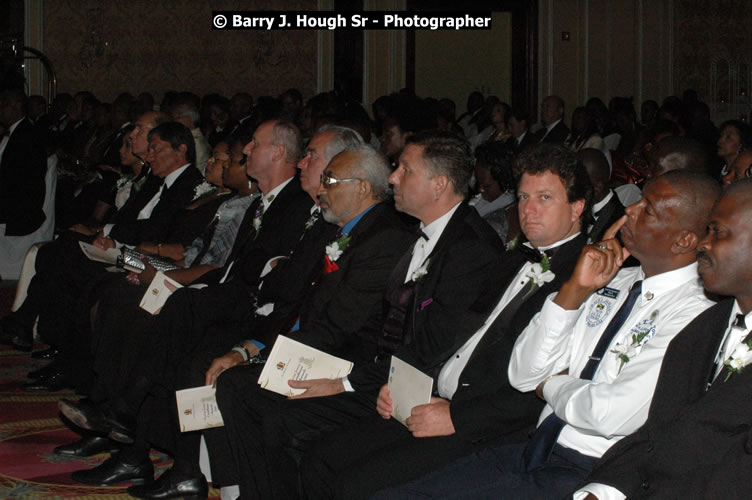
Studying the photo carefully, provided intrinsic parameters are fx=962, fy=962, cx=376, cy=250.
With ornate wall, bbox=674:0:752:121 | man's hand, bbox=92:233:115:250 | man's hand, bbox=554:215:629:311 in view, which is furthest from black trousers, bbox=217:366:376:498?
ornate wall, bbox=674:0:752:121

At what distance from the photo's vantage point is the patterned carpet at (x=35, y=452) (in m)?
4.00

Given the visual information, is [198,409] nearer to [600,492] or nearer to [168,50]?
[600,492]

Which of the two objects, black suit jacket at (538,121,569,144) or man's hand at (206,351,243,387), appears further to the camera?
black suit jacket at (538,121,569,144)

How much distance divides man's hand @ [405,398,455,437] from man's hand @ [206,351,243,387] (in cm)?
104

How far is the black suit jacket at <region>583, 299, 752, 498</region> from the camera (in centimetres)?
197

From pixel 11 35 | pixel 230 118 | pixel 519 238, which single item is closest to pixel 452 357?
pixel 519 238

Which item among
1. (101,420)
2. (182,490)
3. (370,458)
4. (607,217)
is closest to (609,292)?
(370,458)

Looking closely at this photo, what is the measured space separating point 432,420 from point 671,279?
2.69 ft

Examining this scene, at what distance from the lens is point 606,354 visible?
2543 millimetres

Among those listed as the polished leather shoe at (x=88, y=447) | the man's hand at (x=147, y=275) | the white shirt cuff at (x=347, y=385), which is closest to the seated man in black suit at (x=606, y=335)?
the white shirt cuff at (x=347, y=385)

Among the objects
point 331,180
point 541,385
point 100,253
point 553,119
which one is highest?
point 553,119

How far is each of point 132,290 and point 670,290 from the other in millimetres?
2873

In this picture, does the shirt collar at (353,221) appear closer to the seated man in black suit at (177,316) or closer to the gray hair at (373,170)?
the gray hair at (373,170)

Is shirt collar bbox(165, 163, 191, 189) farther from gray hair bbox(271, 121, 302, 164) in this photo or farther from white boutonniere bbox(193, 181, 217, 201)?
gray hair bbox(271, 121, 302, 164)
